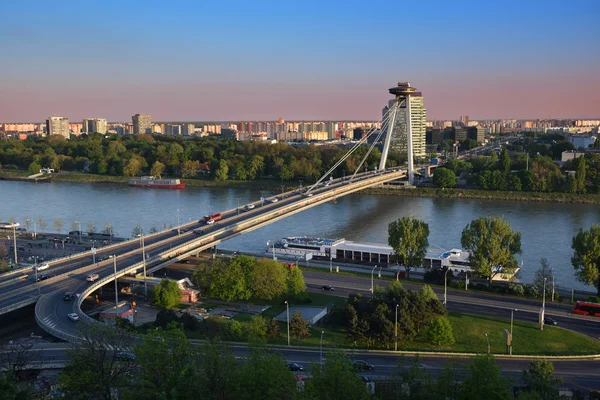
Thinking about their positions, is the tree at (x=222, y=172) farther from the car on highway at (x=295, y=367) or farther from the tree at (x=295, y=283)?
the car on highway at (x=295, y=367)

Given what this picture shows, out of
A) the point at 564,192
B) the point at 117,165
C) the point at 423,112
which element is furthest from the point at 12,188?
the point at 423,112

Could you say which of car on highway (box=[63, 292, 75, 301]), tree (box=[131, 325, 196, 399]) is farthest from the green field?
tree (box=[131, 325, 196, 399])

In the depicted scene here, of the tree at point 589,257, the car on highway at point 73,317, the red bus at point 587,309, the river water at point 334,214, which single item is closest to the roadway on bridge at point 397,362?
the car on highway at point 73,317

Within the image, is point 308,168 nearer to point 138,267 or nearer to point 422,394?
point 138,267

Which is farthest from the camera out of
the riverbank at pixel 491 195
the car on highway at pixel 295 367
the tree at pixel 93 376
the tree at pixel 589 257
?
the riverbank at pixel 491 195

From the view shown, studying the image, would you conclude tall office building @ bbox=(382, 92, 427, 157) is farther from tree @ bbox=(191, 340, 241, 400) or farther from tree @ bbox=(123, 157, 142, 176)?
tree @ bbox=(191, 340, 241, 400)

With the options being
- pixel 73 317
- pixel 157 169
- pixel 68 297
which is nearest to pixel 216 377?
pixel 73 317

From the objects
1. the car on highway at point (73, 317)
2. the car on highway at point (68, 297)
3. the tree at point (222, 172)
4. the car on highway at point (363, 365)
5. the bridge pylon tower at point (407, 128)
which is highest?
the bridge pylon tower at point (407, 128)

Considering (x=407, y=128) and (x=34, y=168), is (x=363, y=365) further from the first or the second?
(x=34, y=168)
